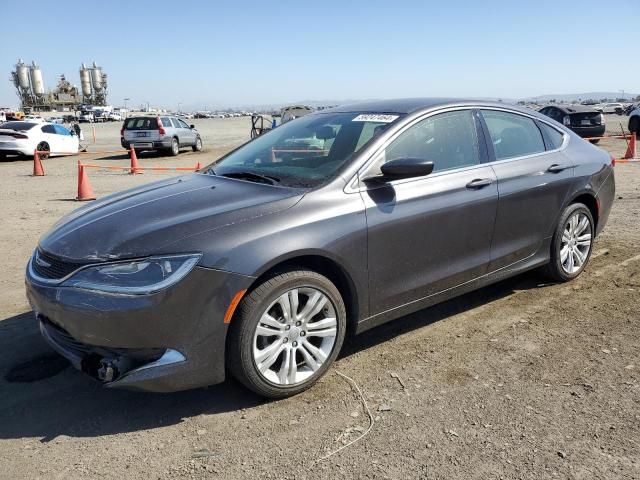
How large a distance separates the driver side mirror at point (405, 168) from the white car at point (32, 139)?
61.6ft

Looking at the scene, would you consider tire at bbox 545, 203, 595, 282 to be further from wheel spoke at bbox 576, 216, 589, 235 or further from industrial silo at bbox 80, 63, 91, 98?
industrial silo at bbox 80, 63, 91, 98

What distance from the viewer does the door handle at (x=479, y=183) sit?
391 centimetres

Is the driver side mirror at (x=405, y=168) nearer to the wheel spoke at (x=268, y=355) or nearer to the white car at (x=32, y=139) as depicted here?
the wheel spoke at (x=268, y=355)

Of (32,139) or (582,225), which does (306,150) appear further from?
(32,139)

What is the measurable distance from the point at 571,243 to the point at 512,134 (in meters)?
1.21

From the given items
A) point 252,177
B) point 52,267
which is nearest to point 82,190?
point 252,177

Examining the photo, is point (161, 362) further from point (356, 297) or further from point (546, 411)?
point (546, 411)

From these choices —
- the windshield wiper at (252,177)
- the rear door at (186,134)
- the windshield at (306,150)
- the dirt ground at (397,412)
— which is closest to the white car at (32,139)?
the rear door at (186,134)

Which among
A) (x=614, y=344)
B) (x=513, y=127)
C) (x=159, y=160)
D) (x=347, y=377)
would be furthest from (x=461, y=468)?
(x=159, y=160)

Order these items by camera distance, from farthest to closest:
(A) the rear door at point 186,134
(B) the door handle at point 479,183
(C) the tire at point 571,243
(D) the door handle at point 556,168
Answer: (A) the rear door at point 186,134 → (C) the tire at point 571,243 → (D) the door handle at point 556,168 → (B) the door handle at point 479,183

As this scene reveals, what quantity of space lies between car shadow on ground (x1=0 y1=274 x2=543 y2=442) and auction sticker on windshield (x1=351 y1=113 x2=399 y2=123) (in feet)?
5.20

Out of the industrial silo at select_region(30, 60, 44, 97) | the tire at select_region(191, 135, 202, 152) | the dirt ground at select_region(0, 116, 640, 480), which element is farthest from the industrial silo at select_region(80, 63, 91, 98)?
the dirt ground at select_region(0, 116, 640, 480)

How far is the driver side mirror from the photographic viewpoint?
3322 millimetres

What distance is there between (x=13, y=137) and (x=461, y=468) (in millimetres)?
20101
